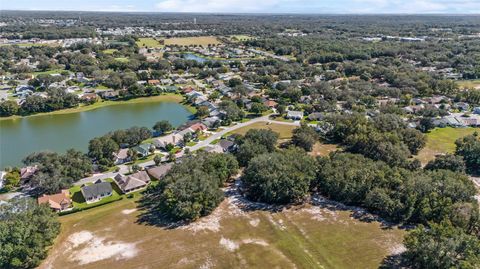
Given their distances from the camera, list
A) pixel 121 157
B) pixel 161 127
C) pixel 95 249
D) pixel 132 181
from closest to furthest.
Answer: pixel 95 249 → pixel 132 181 → pixel 121 157 → pixel 161 127

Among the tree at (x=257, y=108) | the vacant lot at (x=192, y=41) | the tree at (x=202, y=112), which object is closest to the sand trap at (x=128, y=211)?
the tree at (x=202, y=112)

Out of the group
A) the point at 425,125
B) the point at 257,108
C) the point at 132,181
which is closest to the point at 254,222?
the point at 132,181

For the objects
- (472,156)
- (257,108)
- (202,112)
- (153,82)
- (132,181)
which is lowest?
(132,181)

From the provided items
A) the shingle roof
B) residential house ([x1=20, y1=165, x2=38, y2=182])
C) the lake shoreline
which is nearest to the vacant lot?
the lake shoreline

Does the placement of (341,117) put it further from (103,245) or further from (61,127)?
(61,127)

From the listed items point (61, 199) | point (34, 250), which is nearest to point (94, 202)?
point (61, 199)

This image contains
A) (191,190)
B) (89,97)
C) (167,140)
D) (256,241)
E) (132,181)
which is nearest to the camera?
(256,241)

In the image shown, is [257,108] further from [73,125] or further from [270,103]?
[73,125]
